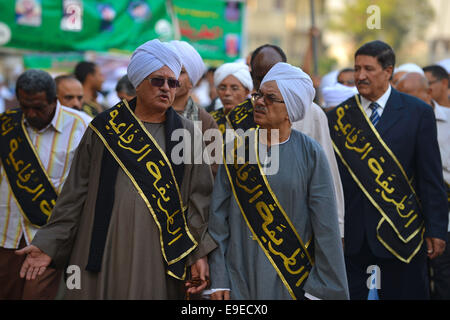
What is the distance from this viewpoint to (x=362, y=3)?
38344mm

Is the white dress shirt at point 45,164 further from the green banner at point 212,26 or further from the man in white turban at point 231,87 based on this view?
the green banner at point 212,26

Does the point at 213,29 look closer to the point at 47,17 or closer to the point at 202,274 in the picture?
the point at 47,17

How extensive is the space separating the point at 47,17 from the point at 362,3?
30.4 m

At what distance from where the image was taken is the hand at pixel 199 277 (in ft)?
13.8

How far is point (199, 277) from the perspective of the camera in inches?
166

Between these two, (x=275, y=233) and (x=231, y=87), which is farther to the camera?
(x=231, y=87)

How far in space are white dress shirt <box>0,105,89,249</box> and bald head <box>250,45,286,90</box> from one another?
4.68 feet

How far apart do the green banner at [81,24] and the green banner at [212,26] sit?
315mm

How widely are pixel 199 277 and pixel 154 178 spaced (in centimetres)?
64

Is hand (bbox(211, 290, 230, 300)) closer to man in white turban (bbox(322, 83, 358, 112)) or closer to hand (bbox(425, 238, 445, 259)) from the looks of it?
hand (bbox(425, 238, 445, 259))

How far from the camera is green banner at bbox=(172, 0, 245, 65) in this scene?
1181 centimetres

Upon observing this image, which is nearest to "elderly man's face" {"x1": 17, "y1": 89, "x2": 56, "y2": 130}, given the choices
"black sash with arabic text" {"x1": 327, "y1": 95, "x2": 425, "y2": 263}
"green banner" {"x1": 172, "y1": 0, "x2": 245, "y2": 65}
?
"black sash with arabic text" {"x1": 327, "y1": 95, "x2": 425, "y2": 263}

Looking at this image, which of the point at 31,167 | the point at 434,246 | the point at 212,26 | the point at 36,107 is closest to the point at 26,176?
the point at 31,167

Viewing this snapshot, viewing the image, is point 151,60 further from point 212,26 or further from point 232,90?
A: point 212,26
